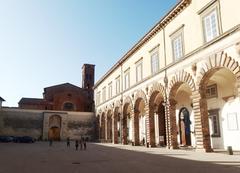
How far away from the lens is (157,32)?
21469 millimetres

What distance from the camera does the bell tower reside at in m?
56.7

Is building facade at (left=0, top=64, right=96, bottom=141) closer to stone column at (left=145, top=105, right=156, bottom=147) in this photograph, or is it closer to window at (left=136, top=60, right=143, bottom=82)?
window at (left=136, top=60, right=143, bottom=82)

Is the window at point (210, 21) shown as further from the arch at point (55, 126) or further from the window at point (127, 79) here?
the arch at point (55, 126)

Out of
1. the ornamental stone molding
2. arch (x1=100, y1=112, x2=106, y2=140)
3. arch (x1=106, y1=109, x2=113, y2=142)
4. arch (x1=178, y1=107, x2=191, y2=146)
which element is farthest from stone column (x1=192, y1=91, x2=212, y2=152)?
arch (x1=100, y1=112, x2=106, y2=140)

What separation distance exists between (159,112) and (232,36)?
44.6ft

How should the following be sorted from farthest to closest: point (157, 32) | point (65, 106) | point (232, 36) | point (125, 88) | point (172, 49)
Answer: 1. point (65, 106)
2. point (125, 88)
3. point (157, 32)
4. point (172, 49)
5. point (232, 36)

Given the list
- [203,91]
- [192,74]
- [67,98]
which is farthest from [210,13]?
[67,98]

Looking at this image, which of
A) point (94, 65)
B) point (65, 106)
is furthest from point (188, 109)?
point (94, 65)

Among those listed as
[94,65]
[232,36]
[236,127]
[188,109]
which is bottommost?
[236,127]

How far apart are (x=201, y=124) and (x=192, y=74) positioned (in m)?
3.23

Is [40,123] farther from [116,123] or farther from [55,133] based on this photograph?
[116,123]

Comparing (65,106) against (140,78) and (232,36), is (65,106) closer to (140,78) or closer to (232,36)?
(140,78)

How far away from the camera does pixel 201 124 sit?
1526 centimetres

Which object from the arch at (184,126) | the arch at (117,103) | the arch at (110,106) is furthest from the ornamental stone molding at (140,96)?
the arch at (110,106)
